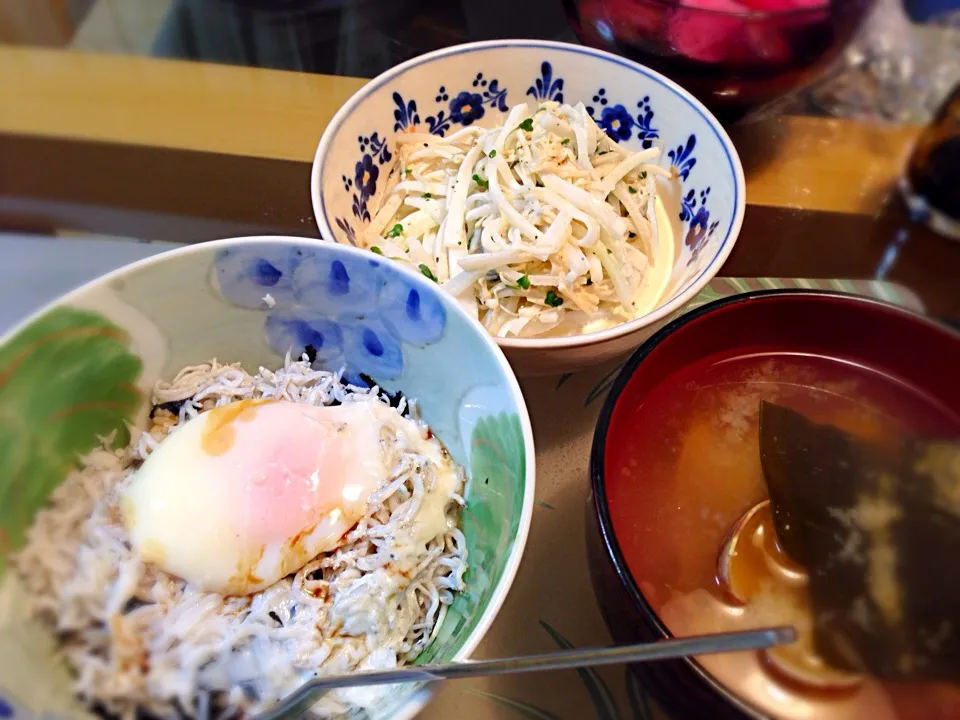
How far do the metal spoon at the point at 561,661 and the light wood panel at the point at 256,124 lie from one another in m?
0.77

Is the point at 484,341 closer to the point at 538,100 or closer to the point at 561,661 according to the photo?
the point at 561,661

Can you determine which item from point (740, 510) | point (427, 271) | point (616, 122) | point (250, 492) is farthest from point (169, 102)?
point (740, 510)

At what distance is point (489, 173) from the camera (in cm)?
91

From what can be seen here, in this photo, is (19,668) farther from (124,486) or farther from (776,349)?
(776,349)

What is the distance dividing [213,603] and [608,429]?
36 centimetres

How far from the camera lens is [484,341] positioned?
1.94 ft

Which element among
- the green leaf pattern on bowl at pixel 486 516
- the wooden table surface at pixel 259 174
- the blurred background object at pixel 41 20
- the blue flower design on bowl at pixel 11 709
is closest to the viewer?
the blue flower design on bowl at pixel 11 709

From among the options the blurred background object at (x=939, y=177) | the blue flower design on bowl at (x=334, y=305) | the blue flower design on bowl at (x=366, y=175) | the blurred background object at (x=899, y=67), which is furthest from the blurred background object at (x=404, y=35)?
the blue flower design on bowl at (x=334, y=305)

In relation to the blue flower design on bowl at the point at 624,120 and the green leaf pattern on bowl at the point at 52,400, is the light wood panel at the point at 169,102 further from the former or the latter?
the green leaf pattern on bowl at the point at 52,400

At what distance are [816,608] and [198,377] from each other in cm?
60

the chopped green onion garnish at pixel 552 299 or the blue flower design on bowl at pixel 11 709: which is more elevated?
the blue flower design on bowl at pixel 11 709

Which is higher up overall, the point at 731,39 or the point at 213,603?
the point at 731,39

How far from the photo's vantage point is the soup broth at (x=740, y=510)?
22.3 inches

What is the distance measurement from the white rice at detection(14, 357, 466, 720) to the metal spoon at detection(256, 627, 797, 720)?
40mm
